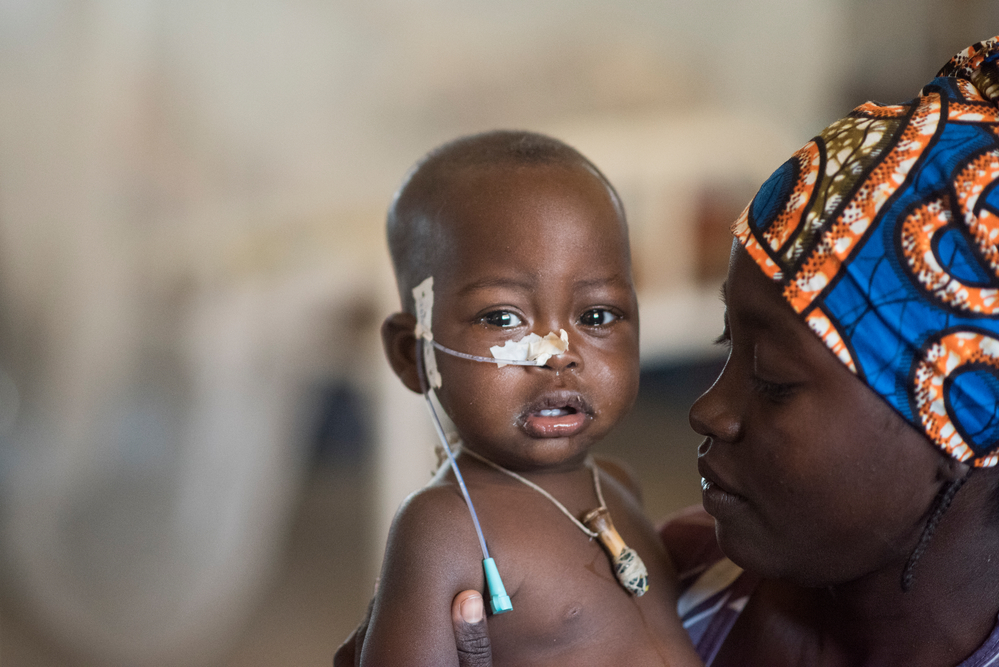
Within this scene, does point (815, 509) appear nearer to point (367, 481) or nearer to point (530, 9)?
point (367, 481)

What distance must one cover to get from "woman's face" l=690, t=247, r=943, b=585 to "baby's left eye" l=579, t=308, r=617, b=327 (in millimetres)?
250

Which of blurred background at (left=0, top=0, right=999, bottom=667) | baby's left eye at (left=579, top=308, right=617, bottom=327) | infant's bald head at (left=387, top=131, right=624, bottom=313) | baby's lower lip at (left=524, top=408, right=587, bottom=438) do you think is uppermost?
infant's bald head at (left=387, top=131, right=624, bottom=313)

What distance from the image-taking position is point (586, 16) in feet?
13.9

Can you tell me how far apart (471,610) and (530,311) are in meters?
0.40

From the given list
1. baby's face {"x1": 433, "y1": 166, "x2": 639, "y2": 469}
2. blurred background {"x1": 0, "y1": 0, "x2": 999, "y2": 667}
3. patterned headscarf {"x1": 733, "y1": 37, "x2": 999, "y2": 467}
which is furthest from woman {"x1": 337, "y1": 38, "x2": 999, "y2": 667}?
blurred background {"x1": 0, "y1": 0, "x2": 999, "y2": 667}

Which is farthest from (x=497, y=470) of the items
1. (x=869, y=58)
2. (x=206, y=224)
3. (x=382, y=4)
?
(x=869, y=58)

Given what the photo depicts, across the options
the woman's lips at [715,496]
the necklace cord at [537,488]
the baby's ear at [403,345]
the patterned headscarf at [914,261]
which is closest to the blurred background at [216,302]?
the baby's ear at [403,345]

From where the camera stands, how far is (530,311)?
1.25 metres

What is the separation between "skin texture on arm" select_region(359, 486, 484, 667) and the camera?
1111 mm

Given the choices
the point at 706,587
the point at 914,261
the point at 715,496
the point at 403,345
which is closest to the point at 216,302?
the point at 403,345

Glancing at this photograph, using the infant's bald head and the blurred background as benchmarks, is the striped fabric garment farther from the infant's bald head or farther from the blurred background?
the blurred background

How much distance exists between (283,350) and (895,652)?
96.0 inches

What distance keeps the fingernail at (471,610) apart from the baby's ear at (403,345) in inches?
14.1

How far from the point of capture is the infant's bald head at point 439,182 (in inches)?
51.9
